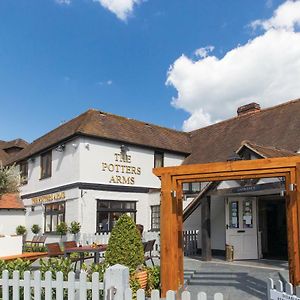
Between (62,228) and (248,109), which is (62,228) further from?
(248,109)

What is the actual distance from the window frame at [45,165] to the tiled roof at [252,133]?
786 cm

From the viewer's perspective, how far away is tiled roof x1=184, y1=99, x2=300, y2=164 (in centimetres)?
1717

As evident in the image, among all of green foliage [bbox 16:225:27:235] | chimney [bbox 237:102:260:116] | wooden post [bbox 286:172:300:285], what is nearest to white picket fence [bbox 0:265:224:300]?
wooden post [bbox 286:172:300:285]

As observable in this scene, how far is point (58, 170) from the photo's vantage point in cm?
2080

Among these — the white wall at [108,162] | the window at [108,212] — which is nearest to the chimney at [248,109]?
the white wall at [108,162]

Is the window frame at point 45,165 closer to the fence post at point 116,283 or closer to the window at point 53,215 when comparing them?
the window at point 53,215

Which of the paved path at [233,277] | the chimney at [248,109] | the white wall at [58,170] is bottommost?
the paved path at [233,277]

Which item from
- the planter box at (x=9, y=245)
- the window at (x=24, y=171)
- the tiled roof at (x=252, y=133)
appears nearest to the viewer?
the planter box at (x=9, y=245)

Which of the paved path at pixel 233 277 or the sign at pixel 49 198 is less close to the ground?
the sign at pixel 49 198

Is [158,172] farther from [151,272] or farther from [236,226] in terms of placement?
[236,226]

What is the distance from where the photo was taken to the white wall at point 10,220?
2269 centimetres

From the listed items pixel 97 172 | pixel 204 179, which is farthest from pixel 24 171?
pixel 204 179

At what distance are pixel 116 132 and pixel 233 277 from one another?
12.5 meters

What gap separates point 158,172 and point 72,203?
1216 cm
